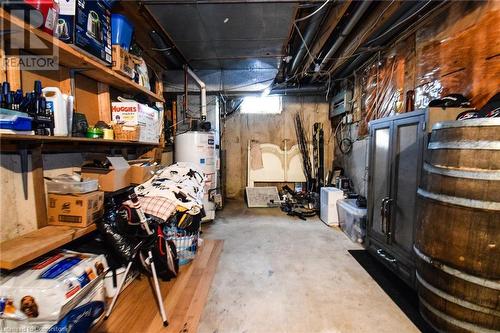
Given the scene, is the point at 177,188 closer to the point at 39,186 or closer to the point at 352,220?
the point at 39,186

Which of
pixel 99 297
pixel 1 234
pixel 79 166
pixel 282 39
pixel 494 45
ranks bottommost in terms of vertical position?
pixel 99 297

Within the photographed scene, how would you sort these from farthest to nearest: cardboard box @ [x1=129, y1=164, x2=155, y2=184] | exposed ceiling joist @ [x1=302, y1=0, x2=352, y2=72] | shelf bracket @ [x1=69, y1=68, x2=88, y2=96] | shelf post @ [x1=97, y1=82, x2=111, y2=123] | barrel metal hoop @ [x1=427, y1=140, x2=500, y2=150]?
cardboard box @ [x1=129, y1=164, x2=155, y2=184]
shelf post @ [x1=97, y1=82, x2=111, y2=123]
exposed ceiling joist @ [x1=302, y1=0, x2=352, y2=72]
shelf bracket @ [x1=69, y1=68, x2=88, y2=96]
barrel metal hoop @ [x1=427, y1=140, x2=500, y2=150]

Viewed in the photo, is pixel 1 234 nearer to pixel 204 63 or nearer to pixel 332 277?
pixel 332 277

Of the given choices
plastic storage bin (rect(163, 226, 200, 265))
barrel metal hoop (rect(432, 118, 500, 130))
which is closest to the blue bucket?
plastic storage bin (rect(163, 226, 200, 265))

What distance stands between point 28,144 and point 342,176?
14.5 feet

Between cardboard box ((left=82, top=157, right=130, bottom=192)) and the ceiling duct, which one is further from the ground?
the ceiling duct

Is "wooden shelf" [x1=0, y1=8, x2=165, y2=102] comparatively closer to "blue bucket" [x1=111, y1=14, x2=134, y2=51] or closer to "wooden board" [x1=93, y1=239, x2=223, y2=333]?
"blue bucket" [x1=111, y1=14, x2=134, y2=51]

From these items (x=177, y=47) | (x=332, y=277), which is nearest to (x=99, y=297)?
(x=332, y=277)

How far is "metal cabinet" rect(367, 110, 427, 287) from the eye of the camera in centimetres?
183

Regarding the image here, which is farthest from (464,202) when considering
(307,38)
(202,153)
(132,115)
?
(202,153)

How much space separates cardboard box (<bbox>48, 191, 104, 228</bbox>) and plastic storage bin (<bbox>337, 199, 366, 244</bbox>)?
2.85m

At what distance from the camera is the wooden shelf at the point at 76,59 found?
3.90 ft

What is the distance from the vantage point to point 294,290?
194 centimetres

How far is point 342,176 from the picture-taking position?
14.6ft
